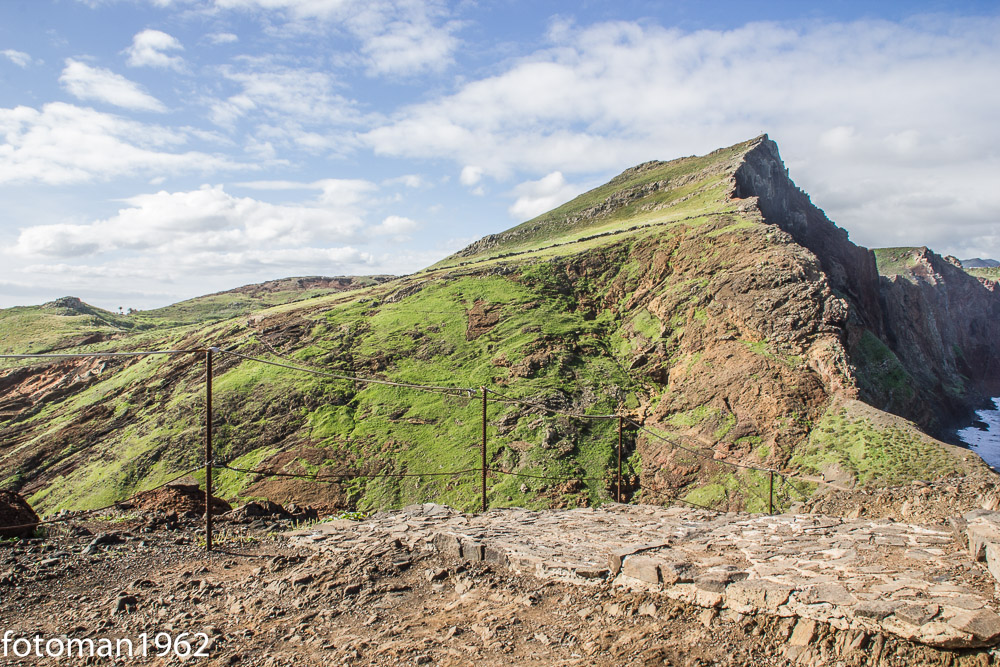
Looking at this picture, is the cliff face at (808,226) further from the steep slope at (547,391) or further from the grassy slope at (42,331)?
the grassy slope at (42,331)

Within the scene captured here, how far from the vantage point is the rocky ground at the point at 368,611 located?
21.7 ft

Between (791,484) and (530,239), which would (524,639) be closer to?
(791,484)

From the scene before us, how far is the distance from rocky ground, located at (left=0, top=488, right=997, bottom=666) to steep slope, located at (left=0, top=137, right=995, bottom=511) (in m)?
9.99

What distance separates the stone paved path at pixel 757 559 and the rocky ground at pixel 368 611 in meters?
0.16


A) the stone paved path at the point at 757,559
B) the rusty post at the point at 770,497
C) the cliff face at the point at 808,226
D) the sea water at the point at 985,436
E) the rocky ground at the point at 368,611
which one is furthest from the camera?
the sea water at the point at 985,436

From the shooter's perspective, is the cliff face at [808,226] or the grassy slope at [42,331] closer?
the cliff face at [808,226]

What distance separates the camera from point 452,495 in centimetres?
2048

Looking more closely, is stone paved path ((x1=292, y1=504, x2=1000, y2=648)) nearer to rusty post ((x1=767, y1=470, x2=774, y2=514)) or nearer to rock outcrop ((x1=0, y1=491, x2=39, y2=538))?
rusty post ((x1=767, y1=470, x2=774, y2=514))

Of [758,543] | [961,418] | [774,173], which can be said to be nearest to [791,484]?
[758,543]

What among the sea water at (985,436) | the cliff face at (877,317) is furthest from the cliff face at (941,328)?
the sea water at (985,436)

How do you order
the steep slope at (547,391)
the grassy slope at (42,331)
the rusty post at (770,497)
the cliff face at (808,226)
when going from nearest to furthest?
the rusty post at (770,497) → the steep slope at (547,391) → the cliff face at (808,226) → the grassy slope at (42,331)

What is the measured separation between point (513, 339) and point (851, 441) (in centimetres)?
1471

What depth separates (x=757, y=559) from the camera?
905 centimetres

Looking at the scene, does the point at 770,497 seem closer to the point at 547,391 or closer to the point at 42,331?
the point at 547,391
